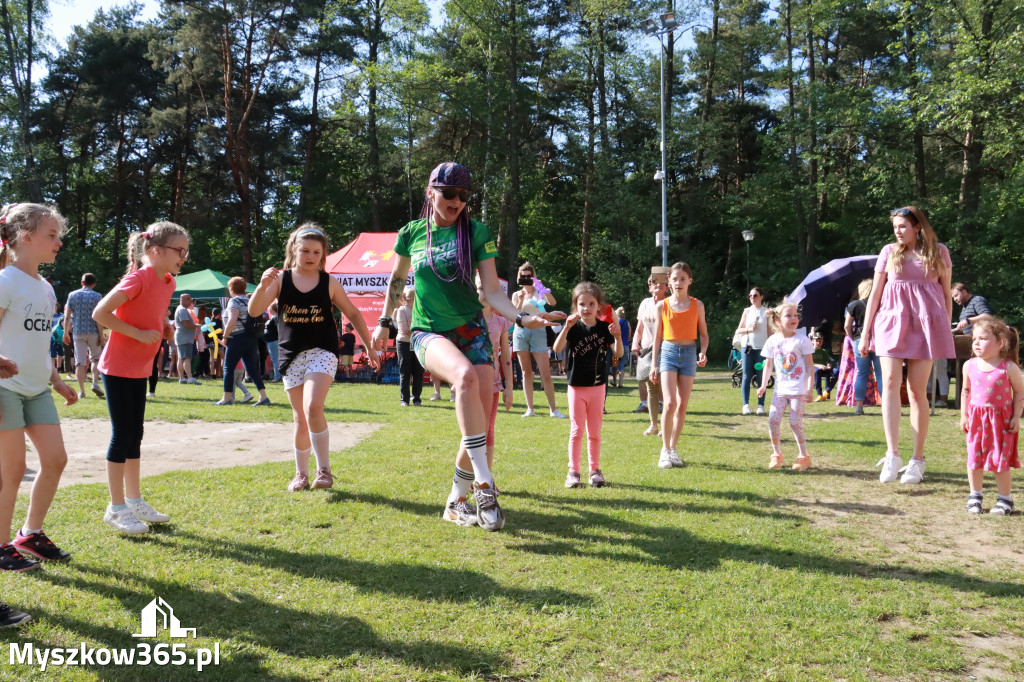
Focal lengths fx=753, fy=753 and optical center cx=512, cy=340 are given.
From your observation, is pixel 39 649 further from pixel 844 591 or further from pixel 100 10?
pixel 100 10

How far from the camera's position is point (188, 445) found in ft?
26.2

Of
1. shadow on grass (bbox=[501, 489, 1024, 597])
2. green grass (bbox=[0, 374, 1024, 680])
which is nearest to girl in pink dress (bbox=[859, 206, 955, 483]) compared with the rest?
green grass (bbox=[0, 374, 1024, 680])

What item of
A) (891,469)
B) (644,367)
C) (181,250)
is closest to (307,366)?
(181,250)

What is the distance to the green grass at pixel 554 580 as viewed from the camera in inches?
112

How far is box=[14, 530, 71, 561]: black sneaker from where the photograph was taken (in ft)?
12.7

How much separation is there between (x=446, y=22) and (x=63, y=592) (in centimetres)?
3819

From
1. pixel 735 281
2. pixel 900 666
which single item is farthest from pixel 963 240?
pixel 900 666

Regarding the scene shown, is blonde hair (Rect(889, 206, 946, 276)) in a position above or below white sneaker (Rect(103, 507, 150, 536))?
above

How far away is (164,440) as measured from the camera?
27.2ft

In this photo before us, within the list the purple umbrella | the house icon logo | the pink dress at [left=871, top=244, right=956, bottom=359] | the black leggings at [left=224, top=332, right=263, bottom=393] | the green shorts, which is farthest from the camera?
the purple umbrella

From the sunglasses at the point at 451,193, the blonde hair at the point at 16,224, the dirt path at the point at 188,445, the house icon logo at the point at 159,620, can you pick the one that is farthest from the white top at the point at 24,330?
the dirt path at the point at 188,445

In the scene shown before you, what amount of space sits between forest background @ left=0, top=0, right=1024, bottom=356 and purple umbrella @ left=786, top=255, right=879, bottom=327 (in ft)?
42.5

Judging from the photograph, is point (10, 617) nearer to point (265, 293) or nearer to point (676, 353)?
point (265, 293)

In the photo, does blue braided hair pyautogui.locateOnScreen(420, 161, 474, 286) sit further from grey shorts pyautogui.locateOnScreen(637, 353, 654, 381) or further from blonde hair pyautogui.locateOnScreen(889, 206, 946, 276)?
grey shorts pyautogui.locateOnScreen(637, 353, 654, 381)
